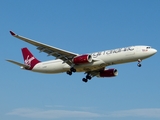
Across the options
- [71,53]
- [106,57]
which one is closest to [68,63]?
[71,53]

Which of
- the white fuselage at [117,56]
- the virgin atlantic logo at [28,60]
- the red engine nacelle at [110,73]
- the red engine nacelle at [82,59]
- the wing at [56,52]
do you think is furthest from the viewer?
the virgin atlantic logo at [28,60]

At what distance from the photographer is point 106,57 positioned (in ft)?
223

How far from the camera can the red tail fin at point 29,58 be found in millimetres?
78675

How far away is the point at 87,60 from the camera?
68812mm

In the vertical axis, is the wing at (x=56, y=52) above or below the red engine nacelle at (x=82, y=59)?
above

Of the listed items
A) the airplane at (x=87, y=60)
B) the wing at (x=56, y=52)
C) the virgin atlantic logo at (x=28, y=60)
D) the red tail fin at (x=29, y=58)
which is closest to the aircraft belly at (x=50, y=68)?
the airplane at (x=87, y=60)

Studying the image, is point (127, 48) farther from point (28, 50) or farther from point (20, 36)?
point (28, 50)

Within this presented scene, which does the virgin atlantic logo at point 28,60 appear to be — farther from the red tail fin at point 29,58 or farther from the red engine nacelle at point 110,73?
the red engine nacelle at point 110,73

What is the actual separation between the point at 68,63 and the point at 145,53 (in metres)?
12.2

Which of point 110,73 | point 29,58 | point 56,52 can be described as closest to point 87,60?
point 56,52

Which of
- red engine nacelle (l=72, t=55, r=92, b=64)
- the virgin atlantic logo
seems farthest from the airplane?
the virgin atlantic logo

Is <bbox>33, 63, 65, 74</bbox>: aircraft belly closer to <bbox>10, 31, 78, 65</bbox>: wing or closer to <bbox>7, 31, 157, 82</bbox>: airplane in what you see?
<bbox>7, 31, 157, 82</bbox>: airplane

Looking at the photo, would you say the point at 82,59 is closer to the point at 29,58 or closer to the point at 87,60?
the point at 87,60

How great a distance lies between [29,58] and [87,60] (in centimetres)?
1595
